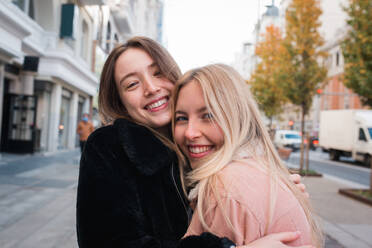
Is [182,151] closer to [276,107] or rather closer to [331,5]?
[276,107]

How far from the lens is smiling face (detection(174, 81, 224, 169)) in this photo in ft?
4.69

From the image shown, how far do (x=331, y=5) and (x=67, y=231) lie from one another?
49.7 metres

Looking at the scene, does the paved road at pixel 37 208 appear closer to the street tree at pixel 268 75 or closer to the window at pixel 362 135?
the window at pixel 362 135

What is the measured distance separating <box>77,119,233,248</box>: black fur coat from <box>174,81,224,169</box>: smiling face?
0.14 m

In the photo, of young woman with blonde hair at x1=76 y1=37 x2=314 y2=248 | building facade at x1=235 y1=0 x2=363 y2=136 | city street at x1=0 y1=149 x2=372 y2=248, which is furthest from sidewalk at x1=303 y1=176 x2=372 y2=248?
building facade at x1=235 y1=0 x2=363 y2=136

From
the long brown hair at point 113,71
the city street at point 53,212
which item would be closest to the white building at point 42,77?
the city street at point 53,212

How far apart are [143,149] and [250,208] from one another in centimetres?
57

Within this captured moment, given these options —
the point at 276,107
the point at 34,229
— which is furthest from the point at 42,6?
the point at 276,107

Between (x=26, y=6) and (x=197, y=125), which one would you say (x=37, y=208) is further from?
(x=26, y=6)

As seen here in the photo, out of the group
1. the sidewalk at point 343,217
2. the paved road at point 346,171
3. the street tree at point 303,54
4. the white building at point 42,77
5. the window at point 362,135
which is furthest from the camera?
the window at point 362,135

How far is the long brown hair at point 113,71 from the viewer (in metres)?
1.78

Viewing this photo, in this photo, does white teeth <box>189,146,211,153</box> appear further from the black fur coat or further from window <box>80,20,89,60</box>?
window <box>80,20,89,60</box>

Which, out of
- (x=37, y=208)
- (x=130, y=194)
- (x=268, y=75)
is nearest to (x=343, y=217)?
(x=37, y=208)

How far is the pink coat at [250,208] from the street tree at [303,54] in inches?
471
